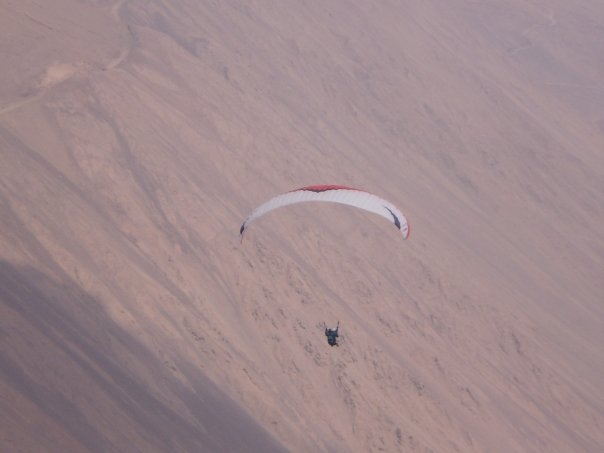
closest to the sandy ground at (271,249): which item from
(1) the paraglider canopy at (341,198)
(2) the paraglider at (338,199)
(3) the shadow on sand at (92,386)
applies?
(3) the shadow on sand at (92,386)

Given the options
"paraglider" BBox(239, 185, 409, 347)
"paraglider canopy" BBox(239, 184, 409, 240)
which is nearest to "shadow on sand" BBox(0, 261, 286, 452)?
"paraglider" BBox(239, 185, 409, 347)

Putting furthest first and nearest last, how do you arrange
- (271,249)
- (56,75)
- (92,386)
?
(56,75)
(271,249)
(92,386)

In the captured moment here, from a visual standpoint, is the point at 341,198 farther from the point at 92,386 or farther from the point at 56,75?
the point at 56,75

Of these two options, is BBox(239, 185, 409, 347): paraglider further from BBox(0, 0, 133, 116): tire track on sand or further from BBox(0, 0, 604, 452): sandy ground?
BBox(0, 0, 133, 116): tire track on sand

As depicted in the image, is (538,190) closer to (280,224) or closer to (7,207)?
(280,224)

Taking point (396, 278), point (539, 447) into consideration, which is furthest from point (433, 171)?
point (539, 447)

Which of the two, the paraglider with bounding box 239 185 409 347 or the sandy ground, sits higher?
the paraglider with bounding box 239 185 409 347

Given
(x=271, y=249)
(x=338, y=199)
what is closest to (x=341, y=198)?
(x=338, y=199)

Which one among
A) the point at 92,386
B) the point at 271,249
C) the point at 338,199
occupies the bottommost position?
the point at 92,386

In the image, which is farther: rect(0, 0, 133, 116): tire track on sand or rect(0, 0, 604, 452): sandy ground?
rect(0, 0, 133, 116): tire track on sand

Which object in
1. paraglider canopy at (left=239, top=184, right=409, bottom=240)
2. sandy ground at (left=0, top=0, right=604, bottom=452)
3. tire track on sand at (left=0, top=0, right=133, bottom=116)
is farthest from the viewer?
tire track on sand at (left=0, top=0, right=133, bottom=116)
